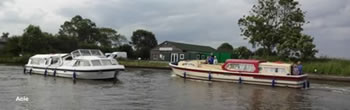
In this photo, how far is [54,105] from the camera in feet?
50.5

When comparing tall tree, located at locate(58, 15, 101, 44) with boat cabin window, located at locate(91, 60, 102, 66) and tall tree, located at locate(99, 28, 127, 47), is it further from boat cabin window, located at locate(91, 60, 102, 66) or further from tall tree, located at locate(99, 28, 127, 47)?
boat cabin window, located at locate(91, 60, 102, 66)

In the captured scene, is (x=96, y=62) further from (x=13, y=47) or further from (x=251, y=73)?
(x=13, y=47)

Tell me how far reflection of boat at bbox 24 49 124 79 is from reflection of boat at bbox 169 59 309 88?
274 inches

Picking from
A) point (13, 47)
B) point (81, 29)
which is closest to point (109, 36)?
point (81, 29)

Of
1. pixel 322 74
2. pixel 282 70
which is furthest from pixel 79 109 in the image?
pixel 322 74

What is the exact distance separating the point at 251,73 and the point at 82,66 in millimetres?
14114

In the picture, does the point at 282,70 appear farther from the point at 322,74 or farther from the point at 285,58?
the point at 285,58

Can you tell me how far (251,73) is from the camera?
26031 mm

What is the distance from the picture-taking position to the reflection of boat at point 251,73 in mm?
24641

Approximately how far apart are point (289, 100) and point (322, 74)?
1841 cm

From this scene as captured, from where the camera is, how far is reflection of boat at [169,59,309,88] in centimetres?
2464

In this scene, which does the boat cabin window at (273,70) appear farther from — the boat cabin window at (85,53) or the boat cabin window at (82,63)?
the boat cabin window at (85,53)

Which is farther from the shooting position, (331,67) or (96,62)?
(331,67)

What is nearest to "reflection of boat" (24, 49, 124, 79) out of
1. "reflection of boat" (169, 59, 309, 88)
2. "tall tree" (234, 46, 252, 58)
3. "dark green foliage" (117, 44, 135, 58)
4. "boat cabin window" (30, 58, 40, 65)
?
"boat cabin window" (30, 58, 40, 65)
